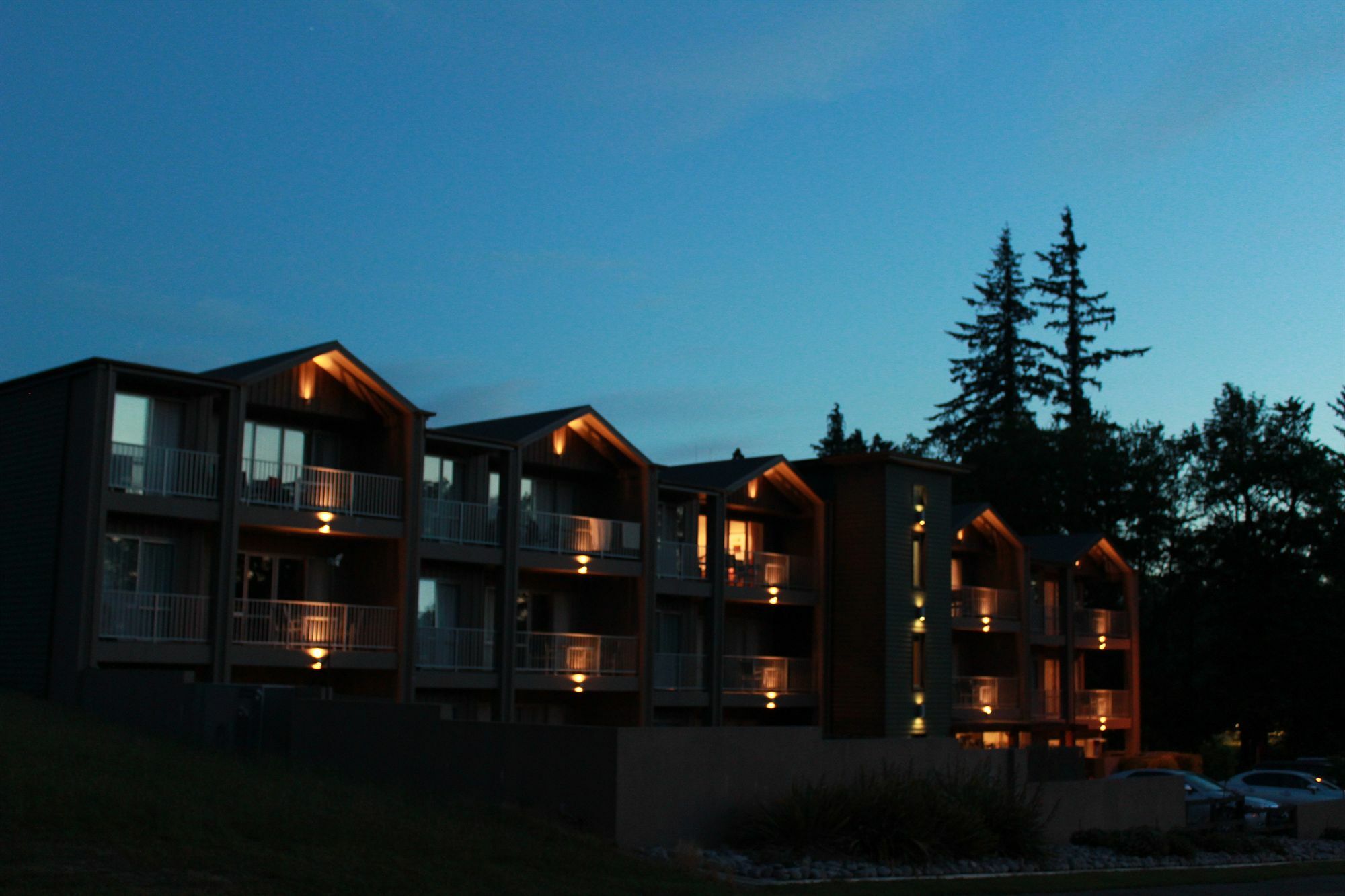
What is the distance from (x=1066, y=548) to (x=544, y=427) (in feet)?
73.9

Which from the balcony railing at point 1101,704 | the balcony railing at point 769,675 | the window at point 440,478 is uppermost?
the window at point 440,478

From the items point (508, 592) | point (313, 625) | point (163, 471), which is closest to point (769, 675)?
point (508, 592)

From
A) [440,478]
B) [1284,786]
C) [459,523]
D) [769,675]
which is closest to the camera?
[459,523]

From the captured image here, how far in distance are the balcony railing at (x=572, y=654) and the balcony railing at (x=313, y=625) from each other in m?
3.80

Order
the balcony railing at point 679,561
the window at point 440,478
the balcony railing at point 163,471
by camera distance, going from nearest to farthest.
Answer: the balcony railing at point 163,471 → the window at point 440,478 → the balcony railing at point 679,561

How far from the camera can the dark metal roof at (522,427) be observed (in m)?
33.7

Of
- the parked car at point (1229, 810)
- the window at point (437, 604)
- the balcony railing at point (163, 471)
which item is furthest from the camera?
the window at point (437, 604)

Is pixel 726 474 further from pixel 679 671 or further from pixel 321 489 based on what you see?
Answer: pixel 321 489

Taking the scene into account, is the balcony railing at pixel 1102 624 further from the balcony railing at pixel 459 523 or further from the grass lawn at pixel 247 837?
the grass lawn at pixel 247 837

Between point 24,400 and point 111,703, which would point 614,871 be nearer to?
point 111,703

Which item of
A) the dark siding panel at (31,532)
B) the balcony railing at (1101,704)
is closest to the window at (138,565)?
the dark siding panel at (31,532)

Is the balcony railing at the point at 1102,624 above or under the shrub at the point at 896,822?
above

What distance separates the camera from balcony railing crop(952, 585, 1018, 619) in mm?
44156

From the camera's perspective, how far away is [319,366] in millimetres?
31219
